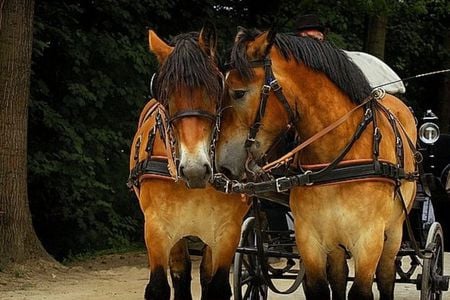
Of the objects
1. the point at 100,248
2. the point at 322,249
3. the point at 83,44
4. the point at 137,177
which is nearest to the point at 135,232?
the point at 100,248

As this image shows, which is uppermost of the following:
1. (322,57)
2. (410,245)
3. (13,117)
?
(13,117)

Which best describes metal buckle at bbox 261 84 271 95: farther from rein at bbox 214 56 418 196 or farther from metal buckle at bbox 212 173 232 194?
metal buckle at bbox 212 173 232 194

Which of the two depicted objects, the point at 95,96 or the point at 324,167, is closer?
the point at 324,167

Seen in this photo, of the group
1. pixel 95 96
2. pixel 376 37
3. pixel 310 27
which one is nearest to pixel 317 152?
pixel 310 27

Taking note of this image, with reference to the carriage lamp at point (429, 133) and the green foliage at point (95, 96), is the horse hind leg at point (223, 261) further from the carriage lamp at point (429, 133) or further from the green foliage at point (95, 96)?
the green foliage at point (95, 96)

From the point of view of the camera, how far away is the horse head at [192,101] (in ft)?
14.7

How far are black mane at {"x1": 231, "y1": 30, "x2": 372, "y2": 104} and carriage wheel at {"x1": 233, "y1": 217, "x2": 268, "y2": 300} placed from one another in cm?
220

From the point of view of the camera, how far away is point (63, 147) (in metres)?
10.9

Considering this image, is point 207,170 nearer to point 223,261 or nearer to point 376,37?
point 223,261

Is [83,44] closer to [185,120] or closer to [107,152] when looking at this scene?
[107,152]

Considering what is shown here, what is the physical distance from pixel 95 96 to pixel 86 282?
8.45 ft

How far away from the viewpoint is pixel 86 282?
9.53 metres

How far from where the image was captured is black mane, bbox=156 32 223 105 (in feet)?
15.3

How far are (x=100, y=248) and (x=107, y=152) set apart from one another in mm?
1451
